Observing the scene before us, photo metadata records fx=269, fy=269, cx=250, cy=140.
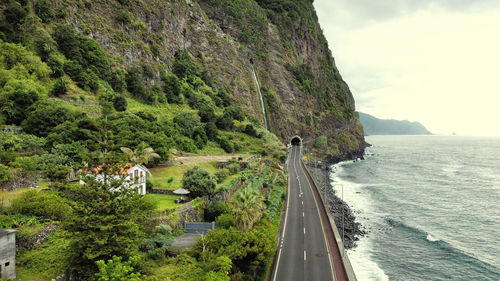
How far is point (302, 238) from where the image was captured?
3469 centimetres

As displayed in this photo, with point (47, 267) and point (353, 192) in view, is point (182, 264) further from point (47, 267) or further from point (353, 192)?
point (353, 192)

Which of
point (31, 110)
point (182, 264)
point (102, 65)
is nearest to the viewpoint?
point (182, 264)

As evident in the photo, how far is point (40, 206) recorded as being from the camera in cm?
2403

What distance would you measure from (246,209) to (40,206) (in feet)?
65.5

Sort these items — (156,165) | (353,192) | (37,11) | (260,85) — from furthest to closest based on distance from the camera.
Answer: (260,85), (353,192), (37,11), (156,165)

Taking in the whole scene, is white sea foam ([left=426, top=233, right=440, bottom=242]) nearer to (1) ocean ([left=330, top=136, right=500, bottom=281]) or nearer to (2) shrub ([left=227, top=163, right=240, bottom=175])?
(1) ocean ([left=330, top=136, right=500, bottom=281])

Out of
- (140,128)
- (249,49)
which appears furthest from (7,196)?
(249,49)

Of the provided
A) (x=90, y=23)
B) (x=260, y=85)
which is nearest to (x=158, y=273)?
(x=90, y=23)

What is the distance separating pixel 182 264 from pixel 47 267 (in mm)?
9651

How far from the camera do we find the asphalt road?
26.6 metres

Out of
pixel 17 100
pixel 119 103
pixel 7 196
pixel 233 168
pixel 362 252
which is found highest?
pixel 119 103

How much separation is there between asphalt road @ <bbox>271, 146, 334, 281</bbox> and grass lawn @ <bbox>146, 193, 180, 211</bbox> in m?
14.1

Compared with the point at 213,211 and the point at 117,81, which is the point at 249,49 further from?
the point at 213,211

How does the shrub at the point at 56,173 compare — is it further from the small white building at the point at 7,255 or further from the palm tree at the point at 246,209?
the palm tree at the point at 246,209
